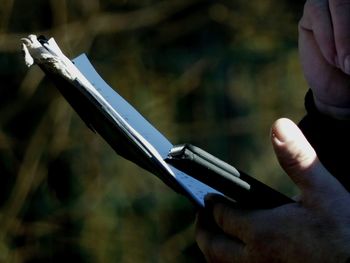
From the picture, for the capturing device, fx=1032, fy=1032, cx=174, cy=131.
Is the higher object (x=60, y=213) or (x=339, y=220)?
(x=339, y=220)

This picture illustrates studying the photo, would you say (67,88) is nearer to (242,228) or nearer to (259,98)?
(242,228)

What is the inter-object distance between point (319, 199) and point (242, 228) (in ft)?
0.44

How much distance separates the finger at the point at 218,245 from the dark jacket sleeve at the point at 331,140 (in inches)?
9.6

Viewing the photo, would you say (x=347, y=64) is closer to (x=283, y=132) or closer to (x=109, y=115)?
(x=283, y=132)

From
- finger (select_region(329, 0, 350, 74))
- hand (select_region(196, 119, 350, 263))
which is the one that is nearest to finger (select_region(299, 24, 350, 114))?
finger (select_region(329, 0, 350, 74))

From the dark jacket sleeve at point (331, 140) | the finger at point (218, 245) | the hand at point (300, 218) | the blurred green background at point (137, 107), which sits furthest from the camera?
the blurred green background at point (137, 107)

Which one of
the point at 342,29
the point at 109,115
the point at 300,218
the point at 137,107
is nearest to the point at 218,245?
the point at 300,218

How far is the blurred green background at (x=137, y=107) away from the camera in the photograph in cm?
438

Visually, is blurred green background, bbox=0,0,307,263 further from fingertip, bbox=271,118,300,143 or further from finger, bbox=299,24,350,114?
fingertip, bbox=271,118,300,143

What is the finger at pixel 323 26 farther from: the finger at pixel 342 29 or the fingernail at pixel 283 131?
the fingernail at pixel 283 131

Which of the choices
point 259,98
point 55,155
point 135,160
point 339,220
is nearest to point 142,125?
point 135,160

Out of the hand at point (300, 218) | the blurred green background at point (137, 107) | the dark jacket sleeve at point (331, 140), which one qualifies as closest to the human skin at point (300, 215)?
the hand at point (300, 218)

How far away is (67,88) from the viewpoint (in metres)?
1.53

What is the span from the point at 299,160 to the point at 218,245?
0.21 metres
